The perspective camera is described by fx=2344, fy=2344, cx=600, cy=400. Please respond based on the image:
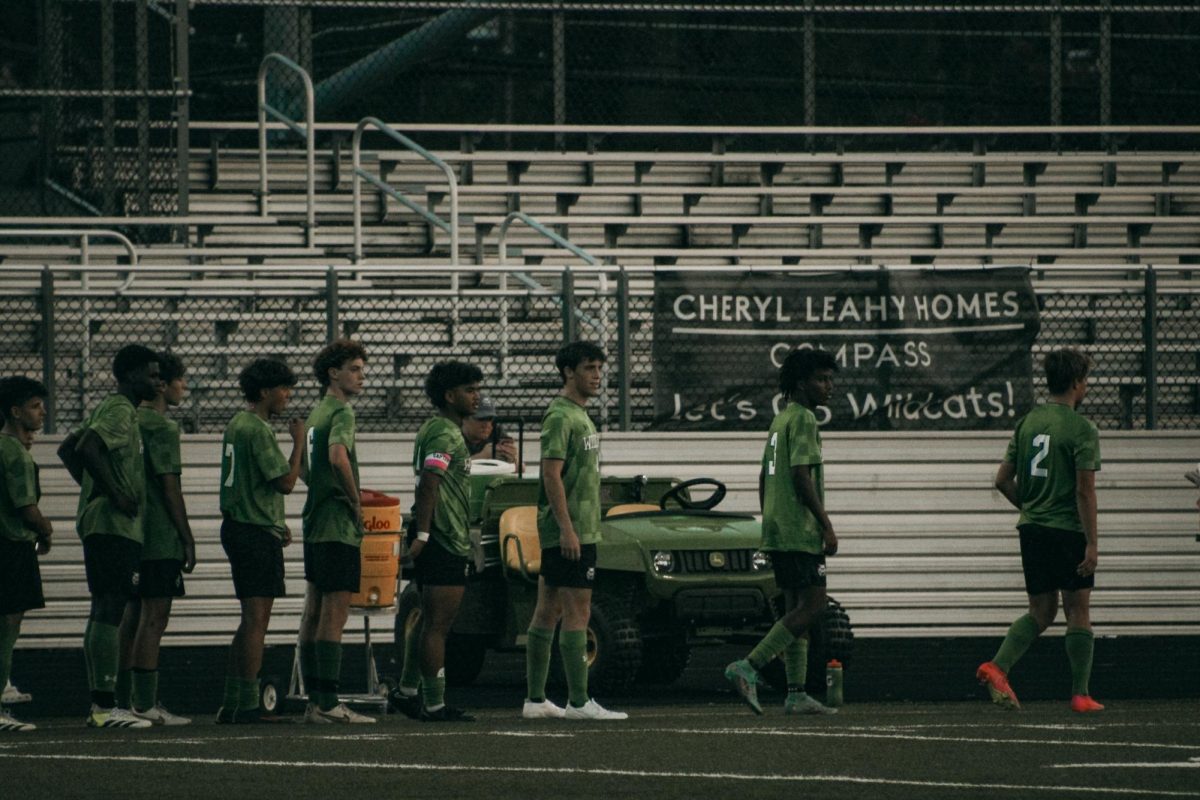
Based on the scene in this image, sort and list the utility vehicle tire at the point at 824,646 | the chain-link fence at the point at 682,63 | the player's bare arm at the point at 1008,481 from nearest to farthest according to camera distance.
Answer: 1. the player's bare arm at the point at 1008,481
2. the utility vehicle tire at the point at 824,646
3. the chain-link fence at the point at 682,63

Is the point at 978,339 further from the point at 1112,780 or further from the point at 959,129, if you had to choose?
the point at 1112,780

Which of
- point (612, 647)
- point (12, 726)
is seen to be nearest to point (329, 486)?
point (12, 726)

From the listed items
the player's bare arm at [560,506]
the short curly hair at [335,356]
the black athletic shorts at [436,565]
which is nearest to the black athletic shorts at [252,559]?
the black athletic shorts at [436,565]

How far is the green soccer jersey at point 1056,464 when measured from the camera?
1035 cm

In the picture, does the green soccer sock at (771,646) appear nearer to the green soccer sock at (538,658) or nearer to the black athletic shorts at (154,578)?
the green soccer sock at (538,658)

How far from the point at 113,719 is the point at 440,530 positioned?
5.39 ft

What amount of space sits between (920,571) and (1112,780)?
27.5 feet

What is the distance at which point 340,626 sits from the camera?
34.3 feet

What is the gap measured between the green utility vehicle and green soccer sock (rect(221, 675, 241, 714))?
197 centimetres

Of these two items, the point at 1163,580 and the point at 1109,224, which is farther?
the point at 1109,224

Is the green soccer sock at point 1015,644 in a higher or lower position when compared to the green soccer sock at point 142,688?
higher

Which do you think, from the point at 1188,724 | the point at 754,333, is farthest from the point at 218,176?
the point at 1188,724

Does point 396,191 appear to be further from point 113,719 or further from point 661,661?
point 113,719

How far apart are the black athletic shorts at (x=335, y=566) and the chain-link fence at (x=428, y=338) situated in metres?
5.01
